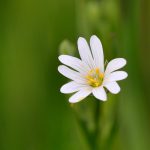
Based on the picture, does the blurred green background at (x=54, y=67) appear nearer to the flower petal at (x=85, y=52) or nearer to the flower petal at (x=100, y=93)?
the flower petal at (x=85, y=52)

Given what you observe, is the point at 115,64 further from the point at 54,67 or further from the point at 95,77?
the point at 54,67

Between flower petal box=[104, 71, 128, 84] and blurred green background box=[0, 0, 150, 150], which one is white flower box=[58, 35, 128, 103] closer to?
flower petal box=[104, 71, 128, 84]

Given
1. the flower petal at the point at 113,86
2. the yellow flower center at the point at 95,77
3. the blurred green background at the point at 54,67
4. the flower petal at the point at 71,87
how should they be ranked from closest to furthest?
the flower petal at the point at 113,86
the flower petal at the point at 71,87
the yellow flower center at the point at 95,77
the blurred green background at the point at 54,67

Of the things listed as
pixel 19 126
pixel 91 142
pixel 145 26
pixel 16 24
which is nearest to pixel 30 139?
pixel 19 126

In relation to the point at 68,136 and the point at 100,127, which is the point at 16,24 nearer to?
the point at 68,136

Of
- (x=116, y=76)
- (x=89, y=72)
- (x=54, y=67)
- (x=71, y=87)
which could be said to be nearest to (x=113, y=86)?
(x=116, y=76)

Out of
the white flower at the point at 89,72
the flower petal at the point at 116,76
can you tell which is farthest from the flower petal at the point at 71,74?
the flower petal at the point at 116,76

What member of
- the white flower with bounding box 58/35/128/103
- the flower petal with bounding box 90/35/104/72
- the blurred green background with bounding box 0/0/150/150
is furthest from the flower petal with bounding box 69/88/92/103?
the blurred green background with bounding box 0/0/150/150
